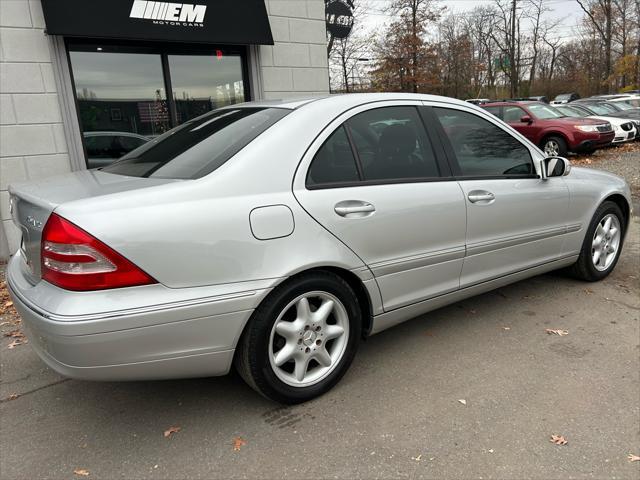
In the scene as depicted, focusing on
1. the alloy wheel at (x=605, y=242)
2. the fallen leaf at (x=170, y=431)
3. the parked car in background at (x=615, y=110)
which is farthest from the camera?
the parked car in background at (x=615, y=110)

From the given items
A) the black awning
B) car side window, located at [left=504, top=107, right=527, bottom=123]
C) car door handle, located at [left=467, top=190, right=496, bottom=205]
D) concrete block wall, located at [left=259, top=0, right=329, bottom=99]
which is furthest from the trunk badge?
car side window, located at [left=504, top=107, right=527, bottom=123]

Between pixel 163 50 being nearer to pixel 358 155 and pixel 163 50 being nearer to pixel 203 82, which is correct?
pixel 203 82

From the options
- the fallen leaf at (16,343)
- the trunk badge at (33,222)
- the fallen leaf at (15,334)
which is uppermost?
the trunk badge at (33,222)

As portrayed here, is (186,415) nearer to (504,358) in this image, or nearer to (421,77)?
(504,358)

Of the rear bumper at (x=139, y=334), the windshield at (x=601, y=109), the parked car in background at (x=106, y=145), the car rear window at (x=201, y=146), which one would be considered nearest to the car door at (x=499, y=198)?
the car rear window at (x=201, y=146)

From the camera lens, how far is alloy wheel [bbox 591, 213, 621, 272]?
433 cm

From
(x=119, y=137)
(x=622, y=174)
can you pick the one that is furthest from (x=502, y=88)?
(x=119, y=137)

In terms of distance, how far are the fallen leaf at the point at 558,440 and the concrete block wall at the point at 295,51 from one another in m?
6.28

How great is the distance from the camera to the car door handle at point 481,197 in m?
3.22

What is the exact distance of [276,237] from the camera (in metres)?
2.37

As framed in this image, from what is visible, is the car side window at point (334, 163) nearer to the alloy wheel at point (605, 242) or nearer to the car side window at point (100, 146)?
the alloy wheel at point (605, 242)

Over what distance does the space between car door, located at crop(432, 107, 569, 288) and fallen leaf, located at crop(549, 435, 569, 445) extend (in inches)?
44.8

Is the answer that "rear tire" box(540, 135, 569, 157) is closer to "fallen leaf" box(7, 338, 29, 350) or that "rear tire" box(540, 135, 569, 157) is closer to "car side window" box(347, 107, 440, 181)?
"car side window" box(347, 107, 440, 181)

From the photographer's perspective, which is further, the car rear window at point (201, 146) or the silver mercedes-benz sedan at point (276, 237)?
the car rear window at point (201, 146)
